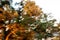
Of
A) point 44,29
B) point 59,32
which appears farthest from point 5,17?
point 59,32

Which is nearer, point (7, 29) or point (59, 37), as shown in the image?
point (7, 29)

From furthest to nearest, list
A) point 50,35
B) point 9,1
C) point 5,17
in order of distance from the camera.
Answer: point 50,35 → point 9,1 → point 5,17

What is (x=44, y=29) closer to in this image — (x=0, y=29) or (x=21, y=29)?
(x=21, y=29)

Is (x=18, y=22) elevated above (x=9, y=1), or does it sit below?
below

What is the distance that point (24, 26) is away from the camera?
13094 mm

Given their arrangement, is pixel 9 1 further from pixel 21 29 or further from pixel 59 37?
pixel 59 37

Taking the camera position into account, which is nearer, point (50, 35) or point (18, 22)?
point (18, 22)

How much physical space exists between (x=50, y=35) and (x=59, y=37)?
0.92 metres

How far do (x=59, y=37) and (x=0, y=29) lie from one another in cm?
453

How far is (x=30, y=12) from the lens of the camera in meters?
13.0

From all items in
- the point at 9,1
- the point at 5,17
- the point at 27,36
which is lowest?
the point at 27,36

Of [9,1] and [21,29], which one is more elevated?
[9,1]

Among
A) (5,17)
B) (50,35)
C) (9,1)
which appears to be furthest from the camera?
(50,35)

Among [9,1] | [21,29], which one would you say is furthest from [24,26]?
[9,1]
